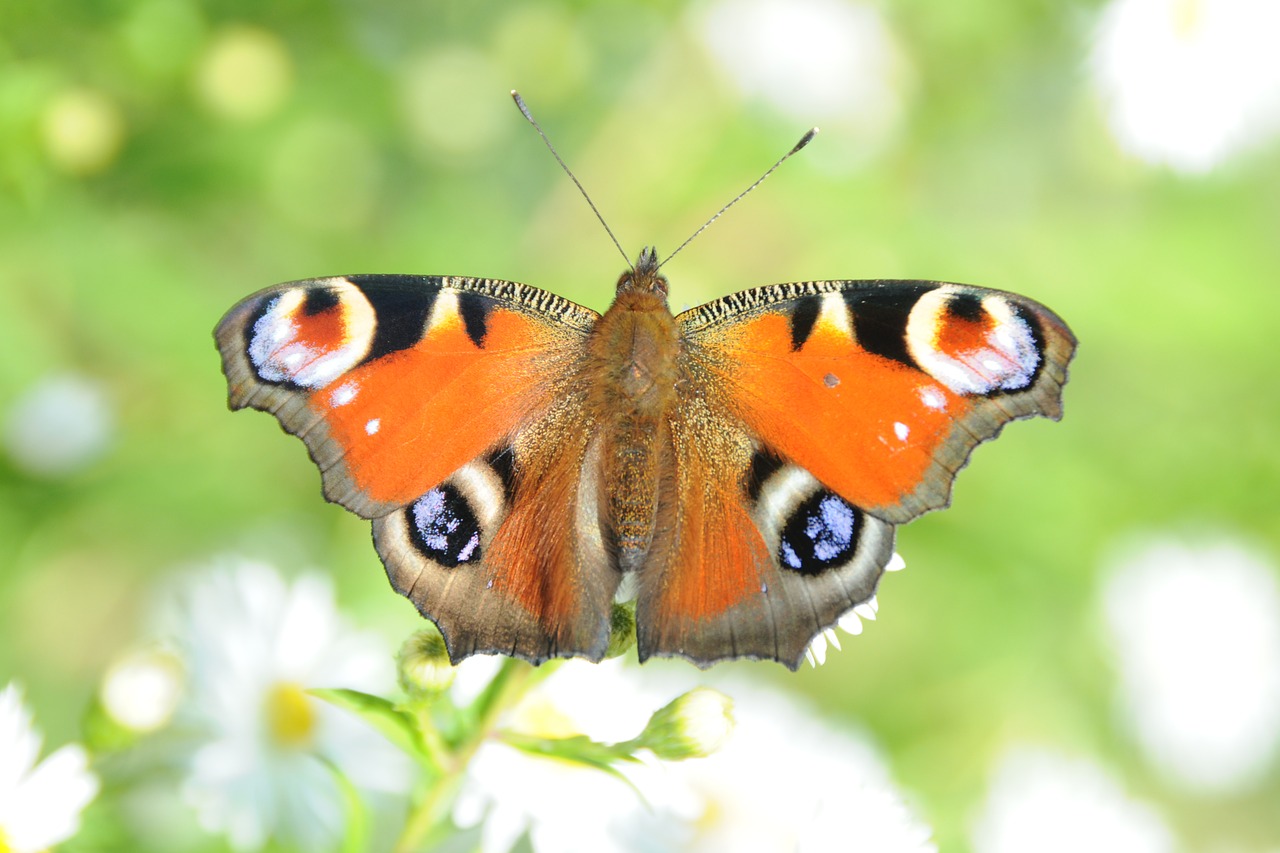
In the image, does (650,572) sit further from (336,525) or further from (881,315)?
(336,525)

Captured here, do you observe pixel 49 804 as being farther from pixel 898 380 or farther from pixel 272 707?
pixel 898 380

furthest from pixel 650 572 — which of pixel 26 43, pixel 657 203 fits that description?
pixel 26 43

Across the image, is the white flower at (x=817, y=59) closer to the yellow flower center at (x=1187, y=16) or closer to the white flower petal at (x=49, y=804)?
the yellow flower center at (x=1187, y=16)

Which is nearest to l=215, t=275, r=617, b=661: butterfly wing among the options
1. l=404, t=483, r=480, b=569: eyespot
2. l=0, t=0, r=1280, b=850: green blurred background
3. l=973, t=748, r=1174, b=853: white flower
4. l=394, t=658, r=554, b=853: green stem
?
l=404, t=483, r=480, b=569: eyespot

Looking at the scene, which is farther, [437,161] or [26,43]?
[437,161]

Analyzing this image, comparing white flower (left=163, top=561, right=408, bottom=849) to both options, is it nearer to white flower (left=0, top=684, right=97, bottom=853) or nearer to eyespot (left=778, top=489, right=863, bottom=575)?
white flower (left=0, top=684, right=97, bottom=853)

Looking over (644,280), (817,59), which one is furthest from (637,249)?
(644,280)
